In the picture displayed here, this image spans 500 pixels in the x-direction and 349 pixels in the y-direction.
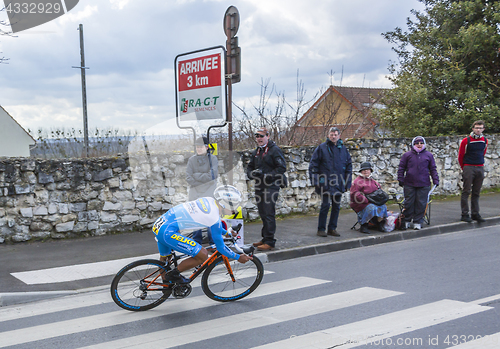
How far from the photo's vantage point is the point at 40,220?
9.02 metres

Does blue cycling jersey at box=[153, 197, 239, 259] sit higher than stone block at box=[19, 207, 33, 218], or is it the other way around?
blue cycling jersey at box=[153, 197, 239, 259]

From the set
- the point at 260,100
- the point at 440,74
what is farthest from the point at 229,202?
the point at 440,74

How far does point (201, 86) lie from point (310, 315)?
5.39m

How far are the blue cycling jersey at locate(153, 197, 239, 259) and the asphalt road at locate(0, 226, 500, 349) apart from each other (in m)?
0.75

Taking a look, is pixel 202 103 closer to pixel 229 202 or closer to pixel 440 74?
pixel 229 202

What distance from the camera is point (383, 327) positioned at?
4.54 m

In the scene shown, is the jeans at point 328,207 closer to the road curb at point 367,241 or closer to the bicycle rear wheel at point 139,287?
the road curb at point 367,241

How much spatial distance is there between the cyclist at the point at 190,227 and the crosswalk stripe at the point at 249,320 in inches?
28.0

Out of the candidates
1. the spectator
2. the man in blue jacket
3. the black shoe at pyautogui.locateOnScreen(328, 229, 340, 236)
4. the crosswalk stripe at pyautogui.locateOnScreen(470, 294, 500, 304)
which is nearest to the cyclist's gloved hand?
the crosswalk stripe at pyautogui.locateOnScreen(470, 294, 500, 304)

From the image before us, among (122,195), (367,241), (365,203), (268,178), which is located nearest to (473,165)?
(365,203)

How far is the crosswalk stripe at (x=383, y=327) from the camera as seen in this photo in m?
4.18

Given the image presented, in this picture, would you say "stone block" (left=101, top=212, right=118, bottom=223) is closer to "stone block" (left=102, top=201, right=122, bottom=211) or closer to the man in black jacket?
"stone block" (left=102, top=201, right=122, bottom=211)

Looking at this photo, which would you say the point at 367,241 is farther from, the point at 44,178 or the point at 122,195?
the point at 44,178

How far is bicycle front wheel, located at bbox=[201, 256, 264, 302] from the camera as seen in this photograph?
18.0ft
